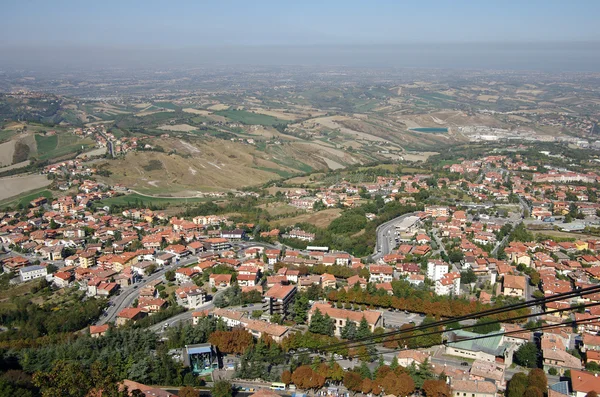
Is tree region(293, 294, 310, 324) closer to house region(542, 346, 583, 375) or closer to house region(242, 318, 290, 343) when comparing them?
house region(242, 318, 290, 343)

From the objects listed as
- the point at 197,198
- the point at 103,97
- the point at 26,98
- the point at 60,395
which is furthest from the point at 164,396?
the point at 103,97

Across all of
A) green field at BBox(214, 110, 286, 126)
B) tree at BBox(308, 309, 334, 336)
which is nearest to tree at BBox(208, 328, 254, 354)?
tree at BBox(308, 309, 334, 336)

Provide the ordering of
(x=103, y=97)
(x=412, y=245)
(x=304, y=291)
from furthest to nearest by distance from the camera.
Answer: (x=103, y=97) → (x=412, y=245) → (x=304, y=291)

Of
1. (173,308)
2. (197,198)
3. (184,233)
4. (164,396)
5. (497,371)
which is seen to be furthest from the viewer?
(197,198)

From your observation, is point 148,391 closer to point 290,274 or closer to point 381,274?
point 290,274

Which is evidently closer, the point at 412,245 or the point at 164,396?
the point at 164,396

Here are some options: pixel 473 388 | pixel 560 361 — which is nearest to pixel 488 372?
pixel 473 388

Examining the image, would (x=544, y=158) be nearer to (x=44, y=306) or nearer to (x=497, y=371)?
(x=497, y=371)
